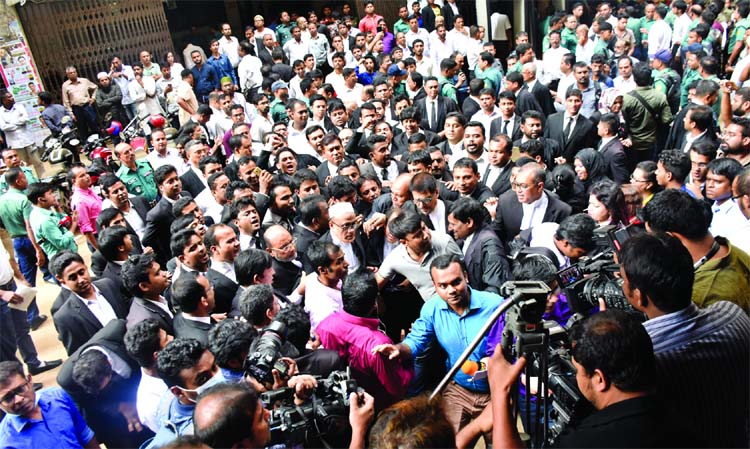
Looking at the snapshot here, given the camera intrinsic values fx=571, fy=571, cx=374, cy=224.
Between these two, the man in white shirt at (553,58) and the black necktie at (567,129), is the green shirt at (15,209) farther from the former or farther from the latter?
the man in white shirt at (553,58)

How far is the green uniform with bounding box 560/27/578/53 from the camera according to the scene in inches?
387

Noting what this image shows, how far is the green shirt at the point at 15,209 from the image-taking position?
5.61m

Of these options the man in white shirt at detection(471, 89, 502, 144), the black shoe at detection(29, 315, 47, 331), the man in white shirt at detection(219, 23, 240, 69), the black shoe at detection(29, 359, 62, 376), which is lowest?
the black shoe at detection(29, 359, 62, 376)

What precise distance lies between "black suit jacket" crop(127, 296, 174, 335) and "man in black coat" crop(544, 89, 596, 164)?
426 cm

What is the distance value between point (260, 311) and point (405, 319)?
1.30 m

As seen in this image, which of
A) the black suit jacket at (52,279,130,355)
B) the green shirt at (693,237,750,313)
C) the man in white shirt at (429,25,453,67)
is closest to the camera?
the green shirt at (693,237,750,313)

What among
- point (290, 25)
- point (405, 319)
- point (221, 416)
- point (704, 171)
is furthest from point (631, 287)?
point (290, 25)

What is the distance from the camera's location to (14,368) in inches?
109

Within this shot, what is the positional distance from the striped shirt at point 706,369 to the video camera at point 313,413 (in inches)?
46.8

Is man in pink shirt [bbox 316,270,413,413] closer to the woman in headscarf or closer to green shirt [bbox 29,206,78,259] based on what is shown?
the woman in headscarf

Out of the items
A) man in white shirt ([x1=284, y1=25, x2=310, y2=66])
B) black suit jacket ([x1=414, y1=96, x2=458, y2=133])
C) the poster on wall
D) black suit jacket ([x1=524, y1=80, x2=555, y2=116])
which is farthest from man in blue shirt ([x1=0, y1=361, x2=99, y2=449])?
man in white shirt ([x1=284, y1=25, x2=310, y2=66])

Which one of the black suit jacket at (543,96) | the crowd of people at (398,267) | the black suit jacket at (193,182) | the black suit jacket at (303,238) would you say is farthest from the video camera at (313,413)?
the black suit jacket at (543,96)

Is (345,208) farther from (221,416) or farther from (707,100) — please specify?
(707,100)

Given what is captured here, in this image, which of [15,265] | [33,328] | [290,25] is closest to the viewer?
[33,328]
